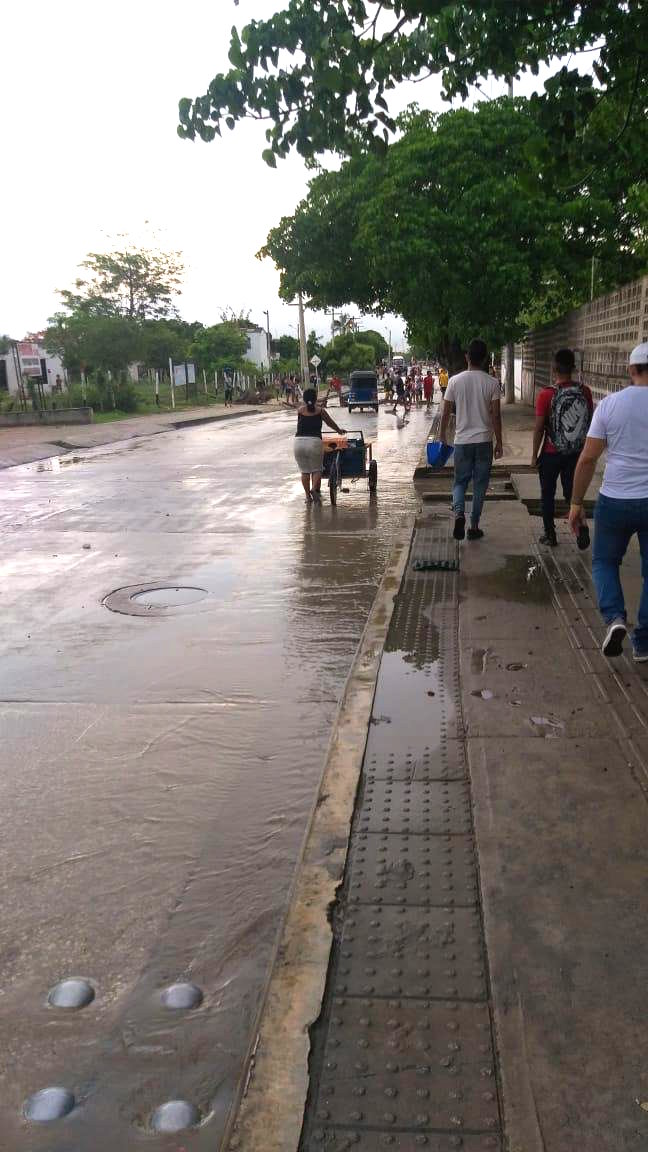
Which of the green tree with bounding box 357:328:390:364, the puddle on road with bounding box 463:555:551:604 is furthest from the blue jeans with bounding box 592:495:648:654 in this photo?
the green tree with bounding box 357:328:390:364

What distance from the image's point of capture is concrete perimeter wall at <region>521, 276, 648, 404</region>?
12.2 m

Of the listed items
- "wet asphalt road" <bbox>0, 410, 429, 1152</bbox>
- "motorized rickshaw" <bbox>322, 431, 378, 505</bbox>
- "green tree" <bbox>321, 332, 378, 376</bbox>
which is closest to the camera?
"wet asphalt road" <bbox>0, 410, 429, 1152</bbox>

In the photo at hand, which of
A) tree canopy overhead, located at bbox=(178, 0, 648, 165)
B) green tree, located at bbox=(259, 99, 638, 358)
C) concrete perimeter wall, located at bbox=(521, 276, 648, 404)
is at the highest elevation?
green tree, located at bbox=(259, 99, 638, 358)

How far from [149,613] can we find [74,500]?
23.7ft

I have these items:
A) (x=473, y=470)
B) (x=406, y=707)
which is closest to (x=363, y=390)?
(x=473, y=470)

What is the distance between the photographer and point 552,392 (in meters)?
7.96

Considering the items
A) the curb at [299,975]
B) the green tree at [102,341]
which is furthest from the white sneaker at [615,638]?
the green tree at [102,341]

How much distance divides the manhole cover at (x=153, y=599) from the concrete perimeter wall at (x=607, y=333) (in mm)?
7130

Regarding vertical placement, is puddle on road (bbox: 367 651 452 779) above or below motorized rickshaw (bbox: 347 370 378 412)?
below

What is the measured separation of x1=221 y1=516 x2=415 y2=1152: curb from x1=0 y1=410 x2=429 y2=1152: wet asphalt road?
4.5 inches

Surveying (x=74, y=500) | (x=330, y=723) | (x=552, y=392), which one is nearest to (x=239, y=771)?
(x=330, y=723)

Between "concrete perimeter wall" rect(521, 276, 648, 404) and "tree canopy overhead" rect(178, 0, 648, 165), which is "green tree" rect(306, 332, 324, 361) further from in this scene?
"tree canopy overhead" rect(178, 0, 648, 165)

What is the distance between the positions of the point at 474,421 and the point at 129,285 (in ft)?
163

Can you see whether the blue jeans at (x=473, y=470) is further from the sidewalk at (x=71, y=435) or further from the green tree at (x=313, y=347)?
the green tree at (x=313, y=347)
